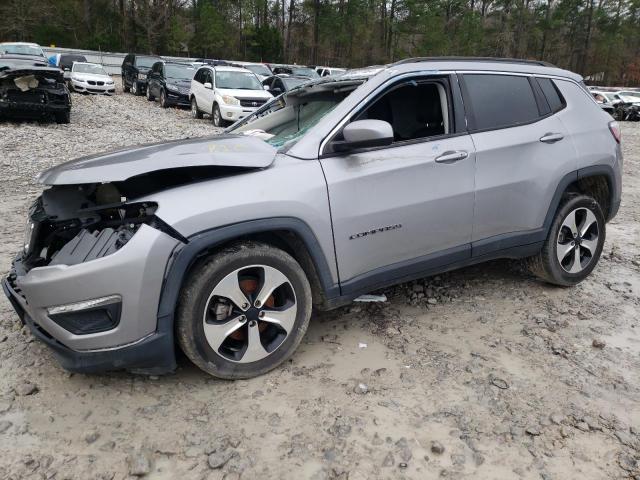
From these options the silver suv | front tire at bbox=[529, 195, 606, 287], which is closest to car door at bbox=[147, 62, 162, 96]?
the silver suv

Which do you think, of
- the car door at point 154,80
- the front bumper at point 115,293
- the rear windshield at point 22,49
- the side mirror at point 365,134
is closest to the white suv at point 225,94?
the car door at point 154,80

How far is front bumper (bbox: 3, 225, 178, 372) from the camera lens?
Result: 7.92 feet

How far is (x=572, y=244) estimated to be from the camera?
4.05 metres

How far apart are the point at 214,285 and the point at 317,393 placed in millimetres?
822

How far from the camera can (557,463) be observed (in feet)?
7.66

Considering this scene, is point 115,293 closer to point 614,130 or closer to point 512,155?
point 512,155

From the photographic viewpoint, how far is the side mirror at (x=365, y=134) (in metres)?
2.89

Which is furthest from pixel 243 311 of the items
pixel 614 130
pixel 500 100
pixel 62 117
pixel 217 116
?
pixel 217 116

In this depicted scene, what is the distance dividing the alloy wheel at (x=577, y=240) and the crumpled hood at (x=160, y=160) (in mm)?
2421

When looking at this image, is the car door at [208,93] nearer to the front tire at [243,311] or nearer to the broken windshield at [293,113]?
the broken windshield at [293,113]

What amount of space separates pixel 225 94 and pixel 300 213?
1200cm

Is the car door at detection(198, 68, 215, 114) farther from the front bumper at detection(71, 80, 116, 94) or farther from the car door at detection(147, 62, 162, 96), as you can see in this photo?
the front bumper at detection(71, 80, 116, 94)

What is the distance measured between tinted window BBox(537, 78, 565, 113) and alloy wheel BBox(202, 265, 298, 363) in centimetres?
255

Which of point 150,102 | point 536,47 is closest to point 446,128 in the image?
point 150,102
